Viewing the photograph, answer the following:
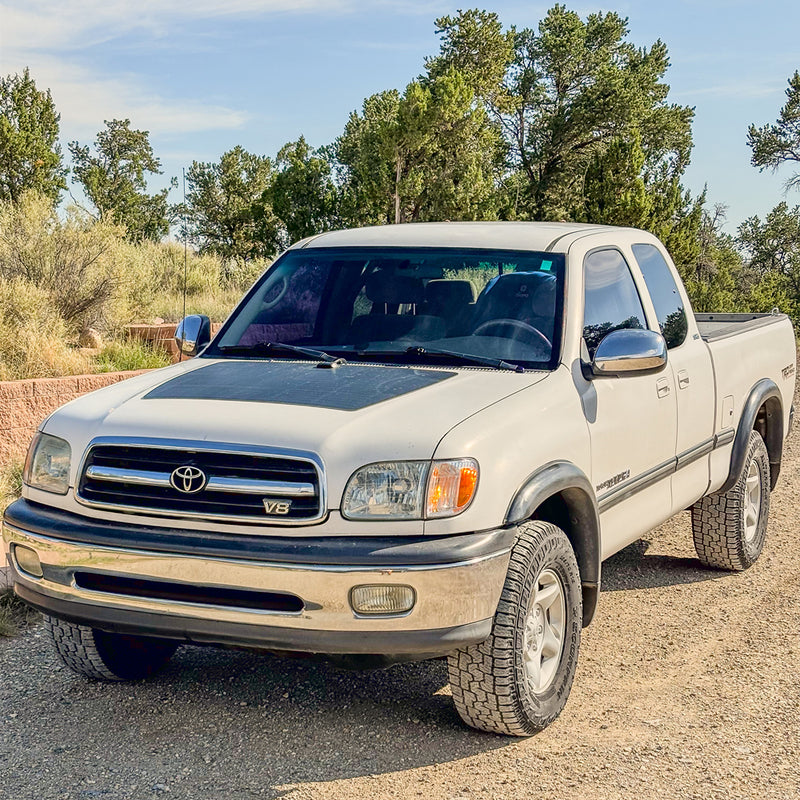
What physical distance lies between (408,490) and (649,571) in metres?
3.39

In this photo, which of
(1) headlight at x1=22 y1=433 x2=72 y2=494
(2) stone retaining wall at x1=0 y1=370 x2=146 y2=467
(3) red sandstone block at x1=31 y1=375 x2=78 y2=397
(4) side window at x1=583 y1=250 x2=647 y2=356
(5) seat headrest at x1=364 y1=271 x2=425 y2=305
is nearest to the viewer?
(1) headlight at x1=22 y1=433 x2=72 y2=494

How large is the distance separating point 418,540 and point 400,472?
235 millimetres

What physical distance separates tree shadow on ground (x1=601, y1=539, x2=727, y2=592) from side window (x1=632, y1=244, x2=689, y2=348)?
1.47 metres

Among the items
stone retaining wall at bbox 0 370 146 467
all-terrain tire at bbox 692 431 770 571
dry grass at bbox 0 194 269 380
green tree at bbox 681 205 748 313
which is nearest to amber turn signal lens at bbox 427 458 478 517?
all-terrain tire at bbox 692 431 770 571

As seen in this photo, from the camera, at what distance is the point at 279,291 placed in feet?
18.2

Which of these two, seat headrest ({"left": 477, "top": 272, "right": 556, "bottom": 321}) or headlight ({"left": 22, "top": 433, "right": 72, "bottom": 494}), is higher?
seat headrest ({"left": 477, "top": 272, "right": 556, "bottom": 321})

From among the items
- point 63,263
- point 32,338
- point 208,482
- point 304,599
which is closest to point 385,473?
point 304,599

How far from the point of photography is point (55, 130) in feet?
123

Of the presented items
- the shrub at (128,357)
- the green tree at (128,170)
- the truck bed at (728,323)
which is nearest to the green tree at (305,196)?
the green tree at (128,170)

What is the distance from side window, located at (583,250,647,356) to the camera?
5082mm

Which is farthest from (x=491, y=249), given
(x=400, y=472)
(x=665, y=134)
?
(x=665, y=134)

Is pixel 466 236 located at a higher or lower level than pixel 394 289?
higher

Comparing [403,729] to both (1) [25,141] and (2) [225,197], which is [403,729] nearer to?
(1) [25,141]

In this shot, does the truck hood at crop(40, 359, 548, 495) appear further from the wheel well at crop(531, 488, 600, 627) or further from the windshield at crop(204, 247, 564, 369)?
the wheel well at crop(531, 488, 600, 627)
